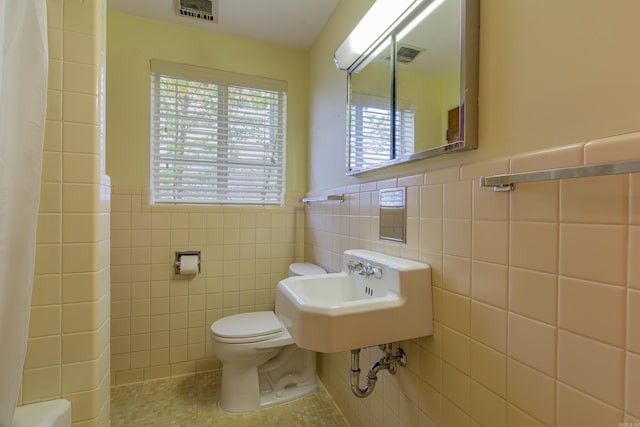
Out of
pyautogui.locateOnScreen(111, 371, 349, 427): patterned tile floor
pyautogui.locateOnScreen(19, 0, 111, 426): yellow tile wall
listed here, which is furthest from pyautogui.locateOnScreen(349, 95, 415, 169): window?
pyautogui.locateOnScreen(111, 371, 349, 427): patterned tile floor

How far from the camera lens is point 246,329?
5.66 ft

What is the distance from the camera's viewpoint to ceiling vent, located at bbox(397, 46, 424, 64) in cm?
119

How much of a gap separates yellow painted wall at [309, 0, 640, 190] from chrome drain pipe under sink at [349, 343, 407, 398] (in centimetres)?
75

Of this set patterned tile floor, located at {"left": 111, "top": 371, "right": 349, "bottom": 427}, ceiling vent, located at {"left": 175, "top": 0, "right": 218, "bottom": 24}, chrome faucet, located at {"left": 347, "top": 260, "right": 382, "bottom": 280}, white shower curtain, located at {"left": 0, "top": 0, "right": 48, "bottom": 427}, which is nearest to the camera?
white shower curtain, located at {"left": 0, "top": 0, "right": 48, "bottom": 427}

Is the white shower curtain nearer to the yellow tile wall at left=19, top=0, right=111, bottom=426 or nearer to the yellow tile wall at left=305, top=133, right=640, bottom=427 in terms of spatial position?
the yellow tile wall at left=19, top=0, right=111, bottom=426

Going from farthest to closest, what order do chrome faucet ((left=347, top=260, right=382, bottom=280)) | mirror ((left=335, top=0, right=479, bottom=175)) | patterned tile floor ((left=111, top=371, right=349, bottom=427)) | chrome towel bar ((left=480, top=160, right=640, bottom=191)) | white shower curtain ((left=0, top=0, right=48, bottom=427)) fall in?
patterned tile floor ((left=111, top=371, right=349, bottom=427)), chrome faucet ((left=347, top=260, right=382, bottom=280)), mirror ((left=335, top=0, right=479, bottom=175)), white shower curtain ((left=0, top=0, right=48, bottom=427)), chrome towel bar ((left=480, top=160, right=640, bottom=191))

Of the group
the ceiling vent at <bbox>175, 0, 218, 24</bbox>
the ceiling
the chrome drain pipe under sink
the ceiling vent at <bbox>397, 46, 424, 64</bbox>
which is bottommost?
the chrome drain pipe under sink

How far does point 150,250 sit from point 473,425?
1987 mm

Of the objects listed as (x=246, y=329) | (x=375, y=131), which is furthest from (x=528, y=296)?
(x=246, y=329)

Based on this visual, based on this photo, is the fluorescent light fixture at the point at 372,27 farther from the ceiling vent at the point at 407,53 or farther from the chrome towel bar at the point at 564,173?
the chrome towel bar at the point at 564,173

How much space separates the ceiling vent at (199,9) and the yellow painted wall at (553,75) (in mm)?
1629

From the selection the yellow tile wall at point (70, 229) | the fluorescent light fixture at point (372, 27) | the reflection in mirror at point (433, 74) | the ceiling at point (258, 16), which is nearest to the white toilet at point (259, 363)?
the yellow tile wall at point (70, 229)

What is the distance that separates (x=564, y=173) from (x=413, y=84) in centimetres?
78

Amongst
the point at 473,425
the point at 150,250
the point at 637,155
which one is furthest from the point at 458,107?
the point at 150,250
